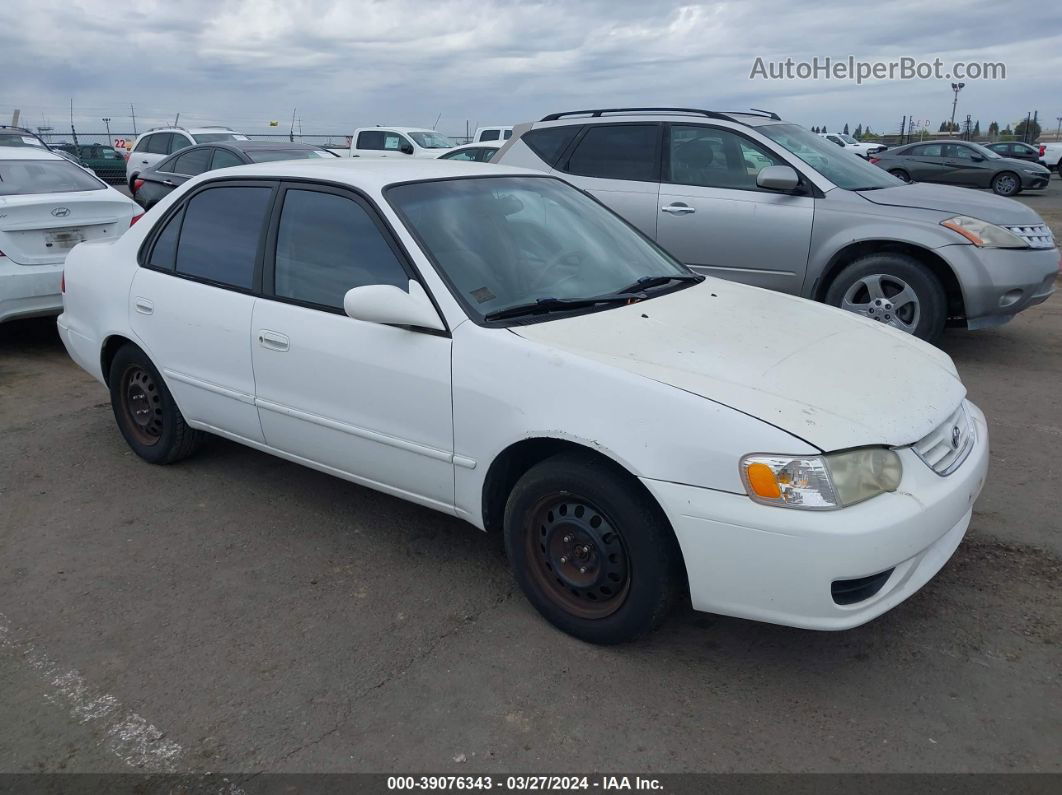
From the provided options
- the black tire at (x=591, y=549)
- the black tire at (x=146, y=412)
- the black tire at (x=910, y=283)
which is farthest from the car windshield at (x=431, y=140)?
the black tire at (x=591, y=549)

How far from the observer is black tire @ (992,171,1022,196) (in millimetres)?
23828

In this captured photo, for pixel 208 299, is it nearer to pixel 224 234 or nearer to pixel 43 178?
pixel 224 234

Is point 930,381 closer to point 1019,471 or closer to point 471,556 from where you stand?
point 1019,471

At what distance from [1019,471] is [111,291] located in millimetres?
4774

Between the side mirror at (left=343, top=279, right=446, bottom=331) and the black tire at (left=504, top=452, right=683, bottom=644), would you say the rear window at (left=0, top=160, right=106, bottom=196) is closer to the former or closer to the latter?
the side mirror at (left=343, top=279, right=446, bottom=331)

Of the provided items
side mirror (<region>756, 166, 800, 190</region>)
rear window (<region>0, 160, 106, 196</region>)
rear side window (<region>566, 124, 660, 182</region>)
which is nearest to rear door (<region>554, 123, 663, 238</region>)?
rear side window (<region>566, 124, 660, 182</region>)

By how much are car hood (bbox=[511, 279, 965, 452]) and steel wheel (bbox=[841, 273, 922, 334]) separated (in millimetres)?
2853

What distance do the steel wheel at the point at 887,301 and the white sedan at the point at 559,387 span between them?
9.10 ft

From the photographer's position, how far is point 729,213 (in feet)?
22.4

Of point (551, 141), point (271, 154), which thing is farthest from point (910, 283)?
point (271, 154)

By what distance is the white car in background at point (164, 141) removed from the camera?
19484 mm

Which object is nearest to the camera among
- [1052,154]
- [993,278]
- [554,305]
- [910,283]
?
[554,305]

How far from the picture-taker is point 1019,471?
15.0 feet

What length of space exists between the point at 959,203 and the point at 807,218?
45.0 inches
